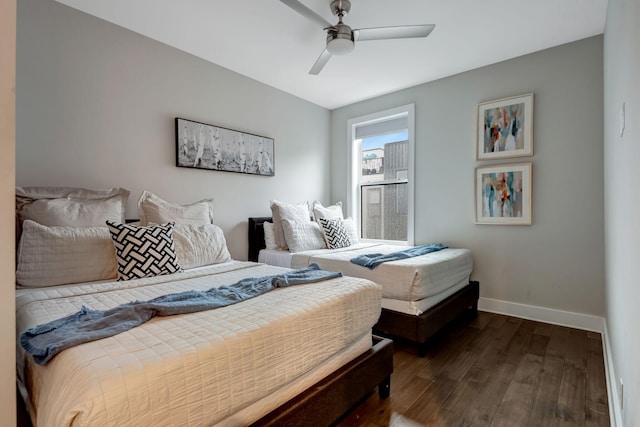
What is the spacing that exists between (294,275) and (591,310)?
2678mm

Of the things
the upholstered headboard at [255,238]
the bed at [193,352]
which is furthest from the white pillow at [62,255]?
the upholstered headboard at [255,238]

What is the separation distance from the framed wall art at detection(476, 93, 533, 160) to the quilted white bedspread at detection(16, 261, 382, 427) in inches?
93.8

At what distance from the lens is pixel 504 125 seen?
3.05 metres

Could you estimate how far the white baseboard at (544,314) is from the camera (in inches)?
104

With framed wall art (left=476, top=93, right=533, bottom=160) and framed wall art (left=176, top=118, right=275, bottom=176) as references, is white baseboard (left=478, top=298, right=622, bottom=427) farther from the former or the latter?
framed wall art (left=176, top=118, right=275, bottom=176)

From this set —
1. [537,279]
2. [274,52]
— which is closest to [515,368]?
[537,279]

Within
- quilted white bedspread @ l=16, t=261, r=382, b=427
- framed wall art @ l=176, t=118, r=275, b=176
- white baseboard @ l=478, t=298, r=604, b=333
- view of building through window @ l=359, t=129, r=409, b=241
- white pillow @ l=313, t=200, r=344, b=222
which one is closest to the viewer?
quilted white bedspread @ l=16, t=261, r=382, b=427

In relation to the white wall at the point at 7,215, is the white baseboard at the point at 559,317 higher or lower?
lower

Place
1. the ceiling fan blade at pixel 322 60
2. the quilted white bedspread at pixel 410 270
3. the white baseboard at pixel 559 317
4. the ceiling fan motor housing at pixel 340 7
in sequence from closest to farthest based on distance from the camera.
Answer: the white baseboard at pixel 559 317 → the ceiling fan motor housing at pixel 340 7 → the quilted white bedspread at pixel 410 270 → the ceiling fan blade at pixel 322 60

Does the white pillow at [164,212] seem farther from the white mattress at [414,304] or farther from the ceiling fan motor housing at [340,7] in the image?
the ceiling fan motor housing at [340,7]

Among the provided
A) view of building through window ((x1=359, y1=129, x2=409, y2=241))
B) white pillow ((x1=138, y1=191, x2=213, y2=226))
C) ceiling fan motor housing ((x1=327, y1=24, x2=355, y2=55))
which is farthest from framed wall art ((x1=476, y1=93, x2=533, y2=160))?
white pillow ((x1=138, y1=191, x2=213, y2=226))

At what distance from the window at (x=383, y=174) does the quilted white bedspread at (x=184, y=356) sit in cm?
254

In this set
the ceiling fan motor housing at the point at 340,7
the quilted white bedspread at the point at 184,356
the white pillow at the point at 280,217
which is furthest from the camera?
the white pillow at the point at 280,217

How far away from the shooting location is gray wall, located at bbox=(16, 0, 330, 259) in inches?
82.9
